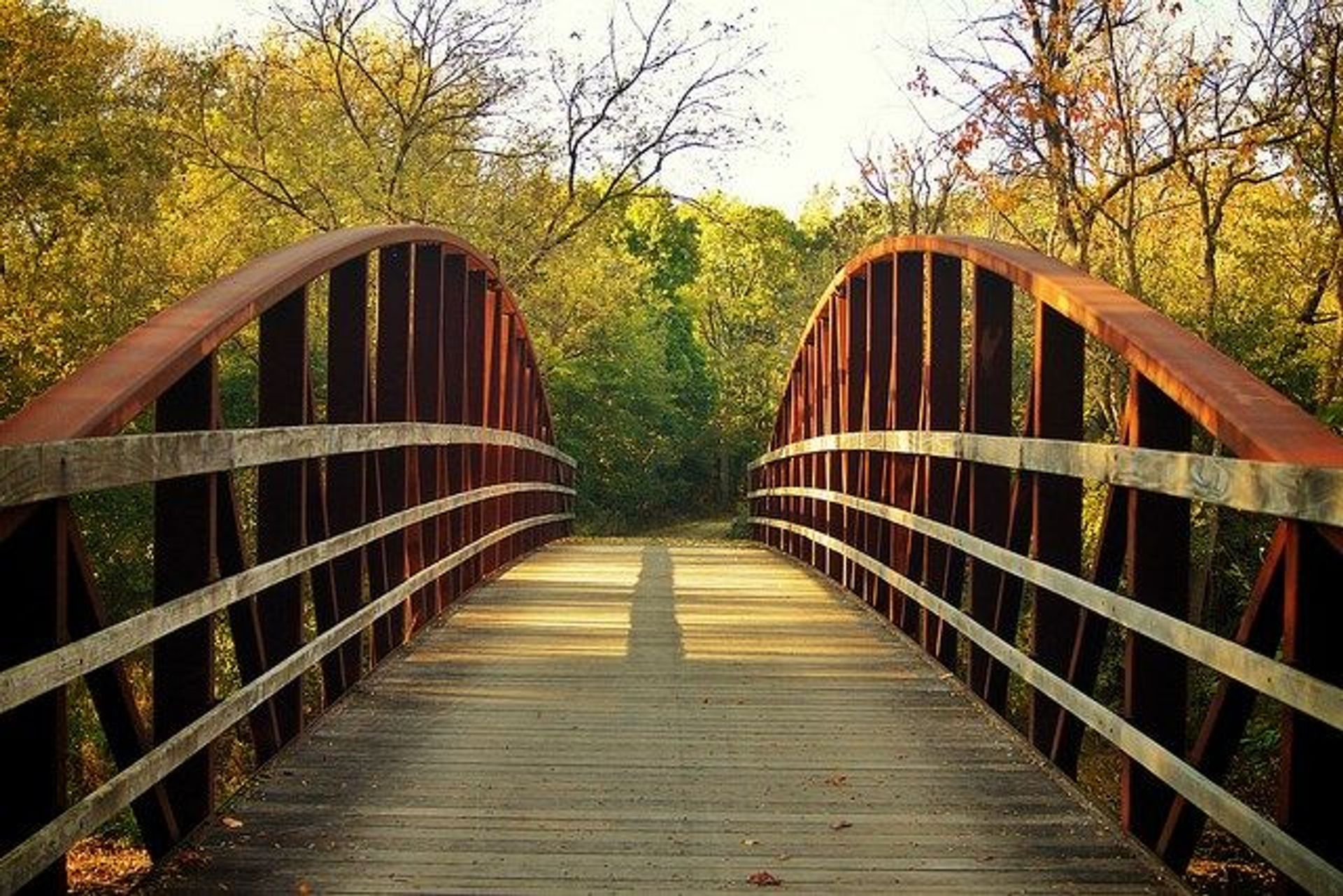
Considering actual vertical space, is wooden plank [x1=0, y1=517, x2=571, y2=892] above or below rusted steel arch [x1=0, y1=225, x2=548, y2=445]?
below

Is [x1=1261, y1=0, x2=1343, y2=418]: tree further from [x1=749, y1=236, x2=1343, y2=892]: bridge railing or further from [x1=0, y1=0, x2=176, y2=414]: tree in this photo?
[x1=0, y1=0, x2=176, y2=414]: tree

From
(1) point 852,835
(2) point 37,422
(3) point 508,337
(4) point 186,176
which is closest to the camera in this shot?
(2) point 37,422

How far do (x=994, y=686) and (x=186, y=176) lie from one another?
28.5 meters

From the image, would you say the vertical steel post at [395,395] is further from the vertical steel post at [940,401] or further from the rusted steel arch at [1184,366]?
the rusted steel arch at [1184,366]

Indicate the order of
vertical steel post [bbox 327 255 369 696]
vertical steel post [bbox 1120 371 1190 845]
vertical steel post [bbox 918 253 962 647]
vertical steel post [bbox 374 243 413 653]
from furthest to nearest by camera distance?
vertical steel post [bbox 918 253 962 647] < vertical steel post [bbox 374 243 413 653] < vertical steel post [bbox 327 255 369 696] < vertical steel post [bbox 1120 371 1190 845]

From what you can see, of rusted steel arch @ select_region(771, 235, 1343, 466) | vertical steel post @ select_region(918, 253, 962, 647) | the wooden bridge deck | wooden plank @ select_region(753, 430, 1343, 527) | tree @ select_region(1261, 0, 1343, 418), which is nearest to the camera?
wooden plank @ select_region(753, 430, 1343, 527)

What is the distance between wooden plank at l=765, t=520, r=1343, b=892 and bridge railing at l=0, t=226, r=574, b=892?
8.13 feet

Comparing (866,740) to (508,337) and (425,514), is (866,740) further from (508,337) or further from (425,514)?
(508,337)

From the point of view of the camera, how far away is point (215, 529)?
15.9 ft

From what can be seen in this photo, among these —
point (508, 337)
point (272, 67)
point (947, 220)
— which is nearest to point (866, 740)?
point (508, 337)

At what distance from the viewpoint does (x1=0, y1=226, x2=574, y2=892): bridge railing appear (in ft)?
11.7

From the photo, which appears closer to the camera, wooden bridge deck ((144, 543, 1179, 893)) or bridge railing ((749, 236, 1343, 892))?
bridge railing ((749, 236, 1343, 892))

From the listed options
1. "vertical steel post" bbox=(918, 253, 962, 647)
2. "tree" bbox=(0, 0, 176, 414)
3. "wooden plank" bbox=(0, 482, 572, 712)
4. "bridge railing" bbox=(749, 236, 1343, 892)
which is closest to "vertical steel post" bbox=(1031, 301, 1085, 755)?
"bridge railing" bbox=(749, 236, 1343, 892)

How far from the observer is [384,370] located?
27.8ft
